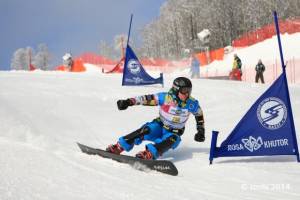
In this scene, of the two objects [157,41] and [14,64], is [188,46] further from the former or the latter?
[14,64]

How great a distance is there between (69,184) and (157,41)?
68.9 m

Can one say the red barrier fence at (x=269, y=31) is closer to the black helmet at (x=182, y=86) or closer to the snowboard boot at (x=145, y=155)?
the black helmet at (x=182, y=86)

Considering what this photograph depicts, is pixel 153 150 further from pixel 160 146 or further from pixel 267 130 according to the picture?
pixel 267 130

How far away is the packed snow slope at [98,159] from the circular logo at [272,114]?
57cm

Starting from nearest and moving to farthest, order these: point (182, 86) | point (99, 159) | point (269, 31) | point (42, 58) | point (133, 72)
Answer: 1. point (99, 159)
2. point (182, 86)
3. point (133, 72)
4. point (269, 31)
5. point (42, 58)

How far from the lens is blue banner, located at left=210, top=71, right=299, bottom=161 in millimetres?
6242

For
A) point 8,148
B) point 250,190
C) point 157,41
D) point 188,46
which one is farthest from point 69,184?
point 157,41

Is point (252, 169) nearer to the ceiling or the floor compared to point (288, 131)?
nearer to the floor

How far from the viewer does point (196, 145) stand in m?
8.28

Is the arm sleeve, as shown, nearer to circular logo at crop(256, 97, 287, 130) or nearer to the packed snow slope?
the packed snow slope

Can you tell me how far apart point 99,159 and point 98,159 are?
0.07 ft

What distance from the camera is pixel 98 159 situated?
17.5 ft

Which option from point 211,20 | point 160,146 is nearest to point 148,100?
point 160,146

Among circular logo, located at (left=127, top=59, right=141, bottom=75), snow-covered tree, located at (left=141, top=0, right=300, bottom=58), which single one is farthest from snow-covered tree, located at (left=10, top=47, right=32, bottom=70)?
circular logo, located at (left=127, top=59, right=141, bottom=75)
